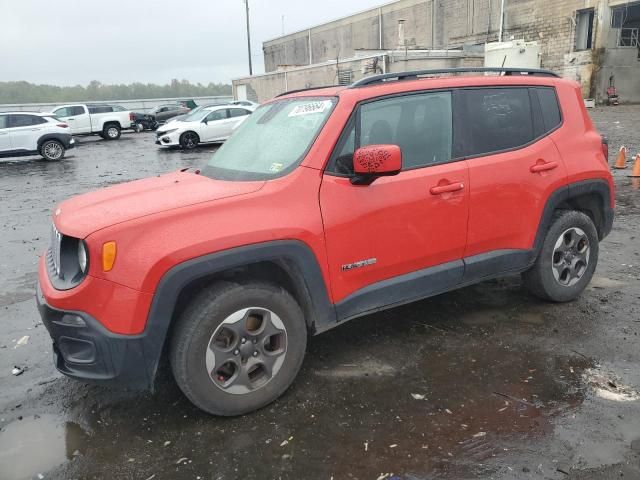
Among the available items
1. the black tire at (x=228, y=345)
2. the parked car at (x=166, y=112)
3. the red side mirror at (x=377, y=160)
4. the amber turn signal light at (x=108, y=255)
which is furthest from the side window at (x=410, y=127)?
the parked car at (x=166, y=112)

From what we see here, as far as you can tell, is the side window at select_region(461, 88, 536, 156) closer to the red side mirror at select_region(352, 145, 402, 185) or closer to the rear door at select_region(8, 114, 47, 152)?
the red side mirror at select_region(352, 145, 402, 185)

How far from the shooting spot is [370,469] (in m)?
2.45

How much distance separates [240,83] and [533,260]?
4446 cm

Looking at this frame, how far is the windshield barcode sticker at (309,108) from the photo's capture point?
3.29 metres

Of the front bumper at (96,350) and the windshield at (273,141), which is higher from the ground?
the windshield at (273,141)

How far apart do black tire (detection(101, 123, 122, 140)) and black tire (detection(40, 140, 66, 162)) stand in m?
8.75

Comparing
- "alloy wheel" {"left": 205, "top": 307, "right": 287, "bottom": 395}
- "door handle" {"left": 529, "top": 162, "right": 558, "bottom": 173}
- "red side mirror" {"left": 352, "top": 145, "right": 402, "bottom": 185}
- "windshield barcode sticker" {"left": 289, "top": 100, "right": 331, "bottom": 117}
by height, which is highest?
"windshield barcode sticker" {"left": 289, "top": 100, "right": 331, "bottom": 117}

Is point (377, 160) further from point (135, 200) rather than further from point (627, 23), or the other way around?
point (627, 23)

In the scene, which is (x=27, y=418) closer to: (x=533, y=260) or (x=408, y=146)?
(x=408, y=146)

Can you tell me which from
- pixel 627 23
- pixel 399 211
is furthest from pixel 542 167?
pixel 627 23

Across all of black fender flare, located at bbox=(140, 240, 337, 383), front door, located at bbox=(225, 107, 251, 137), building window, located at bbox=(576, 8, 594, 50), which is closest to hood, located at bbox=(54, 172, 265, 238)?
black fender flare, located at bbox=(140, 240, 337, 383)

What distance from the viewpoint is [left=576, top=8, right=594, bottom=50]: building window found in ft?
99.0

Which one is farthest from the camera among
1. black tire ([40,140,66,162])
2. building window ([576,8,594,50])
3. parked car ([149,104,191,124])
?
parked car ([149,104,191,124])

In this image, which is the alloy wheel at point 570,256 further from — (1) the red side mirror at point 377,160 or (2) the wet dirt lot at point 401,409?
(1) the red side mirror at point 377,160
